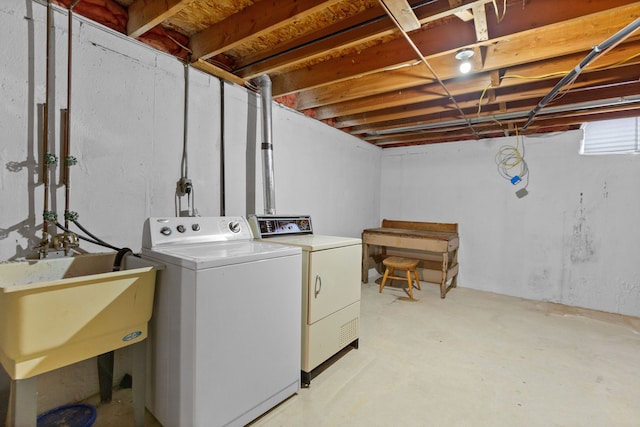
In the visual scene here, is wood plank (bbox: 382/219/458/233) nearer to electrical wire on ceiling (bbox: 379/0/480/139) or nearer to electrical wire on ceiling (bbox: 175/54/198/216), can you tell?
electrical wire on ceiling (bbox: 379/0/480/139)

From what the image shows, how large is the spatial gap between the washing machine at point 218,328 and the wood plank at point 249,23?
1.20 meters

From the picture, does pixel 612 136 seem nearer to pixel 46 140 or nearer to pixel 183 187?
pixel 183 187

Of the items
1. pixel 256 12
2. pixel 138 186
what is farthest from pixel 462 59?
pixel 138 186

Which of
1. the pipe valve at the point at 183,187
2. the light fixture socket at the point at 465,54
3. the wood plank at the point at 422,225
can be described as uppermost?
the light fixture socket at the point at 465,54

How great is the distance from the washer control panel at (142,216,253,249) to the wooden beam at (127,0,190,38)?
3.69 feet

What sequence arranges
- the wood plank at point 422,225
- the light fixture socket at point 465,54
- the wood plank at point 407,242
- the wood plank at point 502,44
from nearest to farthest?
the wood plank at point 502,44, the light fixture socket at point 465,54, the wood plank at point 407,242, the wood plank at point 422,225

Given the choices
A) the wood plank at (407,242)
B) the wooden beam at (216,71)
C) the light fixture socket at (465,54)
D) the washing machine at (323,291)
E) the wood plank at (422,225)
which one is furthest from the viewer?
the wood plank at (422,225)

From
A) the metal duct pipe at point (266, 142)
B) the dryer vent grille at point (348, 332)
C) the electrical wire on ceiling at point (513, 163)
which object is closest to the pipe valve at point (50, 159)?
the metal duct pipe at point (266, 142)

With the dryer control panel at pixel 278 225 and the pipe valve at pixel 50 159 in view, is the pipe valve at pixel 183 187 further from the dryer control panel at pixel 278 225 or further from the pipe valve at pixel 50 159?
the pipe valve at pixel 50 159

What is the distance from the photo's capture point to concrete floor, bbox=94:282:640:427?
1.65 m

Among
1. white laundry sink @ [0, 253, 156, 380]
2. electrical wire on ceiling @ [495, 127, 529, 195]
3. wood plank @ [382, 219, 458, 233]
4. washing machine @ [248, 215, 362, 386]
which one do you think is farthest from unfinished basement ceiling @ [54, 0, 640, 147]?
wood plank @ [382, 219, 458, 233]

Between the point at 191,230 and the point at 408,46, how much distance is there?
1931 millimetres

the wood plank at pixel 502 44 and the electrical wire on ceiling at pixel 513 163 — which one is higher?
the wood plank at pixel 502 44

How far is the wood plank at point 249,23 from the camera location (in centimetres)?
163
